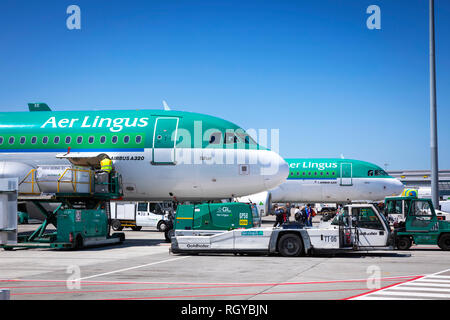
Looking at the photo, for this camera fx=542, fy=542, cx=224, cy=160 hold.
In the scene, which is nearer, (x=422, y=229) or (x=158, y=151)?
(x=422, y=229)

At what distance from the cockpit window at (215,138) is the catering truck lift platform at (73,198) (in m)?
4.40

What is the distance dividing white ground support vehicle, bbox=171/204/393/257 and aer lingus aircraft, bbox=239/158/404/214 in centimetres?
2856

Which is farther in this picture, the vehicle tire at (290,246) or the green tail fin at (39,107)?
the green tail fin at (39,107)

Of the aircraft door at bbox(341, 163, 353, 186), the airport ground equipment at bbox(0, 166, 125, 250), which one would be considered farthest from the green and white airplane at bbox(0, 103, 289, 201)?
the aircraft door at bbox(341, 163, 353, 186)

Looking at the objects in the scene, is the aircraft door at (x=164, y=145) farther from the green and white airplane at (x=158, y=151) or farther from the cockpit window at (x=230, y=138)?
the cockpit window at (x=230, y=138)

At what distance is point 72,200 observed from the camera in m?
23.4

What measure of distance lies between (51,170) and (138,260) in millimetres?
6990

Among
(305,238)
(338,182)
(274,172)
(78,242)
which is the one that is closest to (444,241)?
(305,238)

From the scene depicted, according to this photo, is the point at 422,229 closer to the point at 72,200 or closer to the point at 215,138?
the point at 215,138

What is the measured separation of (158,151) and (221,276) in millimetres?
10862

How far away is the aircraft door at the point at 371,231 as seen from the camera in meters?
19.4

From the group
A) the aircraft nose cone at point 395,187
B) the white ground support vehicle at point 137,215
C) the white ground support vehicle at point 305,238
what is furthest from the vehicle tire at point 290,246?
the aircraft nose cone at point 395,187

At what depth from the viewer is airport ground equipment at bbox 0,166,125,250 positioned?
21562 millimetres
